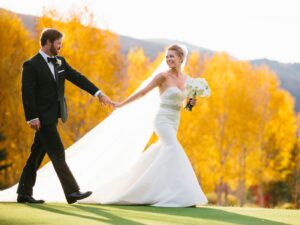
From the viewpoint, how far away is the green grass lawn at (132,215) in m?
5.85

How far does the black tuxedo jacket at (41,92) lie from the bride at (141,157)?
1.11m

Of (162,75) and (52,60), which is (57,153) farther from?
(162,75)

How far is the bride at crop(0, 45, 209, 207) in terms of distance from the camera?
8.09 m

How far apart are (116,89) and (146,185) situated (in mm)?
15349

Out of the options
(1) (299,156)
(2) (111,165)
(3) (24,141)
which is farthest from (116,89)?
(1) (299,156)

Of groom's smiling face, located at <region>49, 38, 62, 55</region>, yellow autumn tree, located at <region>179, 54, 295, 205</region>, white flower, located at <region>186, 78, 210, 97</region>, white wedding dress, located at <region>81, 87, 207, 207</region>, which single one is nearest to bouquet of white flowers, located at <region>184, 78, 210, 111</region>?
white flower, located at <region>186, 78, 210, 97</region>

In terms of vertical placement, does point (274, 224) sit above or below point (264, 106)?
below

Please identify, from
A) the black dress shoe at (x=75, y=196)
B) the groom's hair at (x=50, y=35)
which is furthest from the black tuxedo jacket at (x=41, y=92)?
the black dress shoe at (x=75, y=196)

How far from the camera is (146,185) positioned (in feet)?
26.7

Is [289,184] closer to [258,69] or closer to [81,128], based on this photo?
[258,69]

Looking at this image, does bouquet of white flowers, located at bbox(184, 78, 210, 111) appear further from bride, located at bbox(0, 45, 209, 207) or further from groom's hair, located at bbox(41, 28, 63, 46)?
groom's hair, located at bbox(41, 28, 63, 46)

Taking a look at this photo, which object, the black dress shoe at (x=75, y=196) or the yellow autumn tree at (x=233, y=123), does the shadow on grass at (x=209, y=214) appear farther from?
the yellow autumn tree at (x=233, y=123)

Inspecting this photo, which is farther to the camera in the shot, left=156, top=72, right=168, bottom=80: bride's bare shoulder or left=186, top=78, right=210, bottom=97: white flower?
left=156, top=72, right=168, bottom=80: bride's bare shoulder

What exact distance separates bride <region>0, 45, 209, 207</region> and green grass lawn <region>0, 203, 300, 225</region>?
42 centimetres
